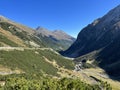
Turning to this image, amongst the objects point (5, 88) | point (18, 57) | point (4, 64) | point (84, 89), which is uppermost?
point (18, 57)

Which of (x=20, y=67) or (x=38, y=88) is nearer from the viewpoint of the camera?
(x=38, y=88)

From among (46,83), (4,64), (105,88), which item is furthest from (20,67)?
(46,83)

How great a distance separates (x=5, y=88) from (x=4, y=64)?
236ft

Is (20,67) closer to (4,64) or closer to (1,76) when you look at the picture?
(4,64)

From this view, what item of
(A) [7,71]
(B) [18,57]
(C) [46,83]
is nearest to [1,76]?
(A) [7,71]

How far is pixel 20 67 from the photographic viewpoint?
168125mm

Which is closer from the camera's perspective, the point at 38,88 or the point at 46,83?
the point at 38,88

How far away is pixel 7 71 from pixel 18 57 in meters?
40.3

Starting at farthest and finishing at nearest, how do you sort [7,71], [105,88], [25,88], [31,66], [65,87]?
1. [31,66]
2. [7,71]
3. [105,88]
4. [65,87]
5. [25,88]

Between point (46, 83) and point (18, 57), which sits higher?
point (18, 57)

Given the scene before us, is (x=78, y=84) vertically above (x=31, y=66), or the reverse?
(x=31, y=66)

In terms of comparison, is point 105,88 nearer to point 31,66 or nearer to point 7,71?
point 7,71

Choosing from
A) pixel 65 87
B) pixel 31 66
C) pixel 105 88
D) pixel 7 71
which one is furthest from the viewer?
pixel 31 66

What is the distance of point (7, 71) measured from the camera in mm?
149250
